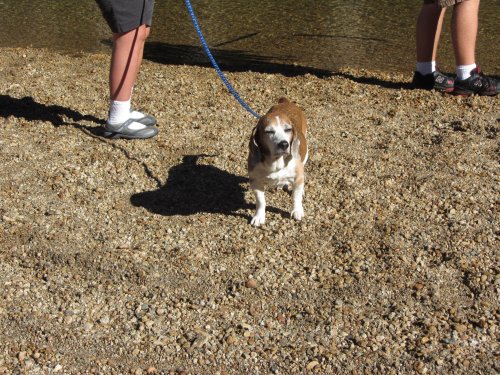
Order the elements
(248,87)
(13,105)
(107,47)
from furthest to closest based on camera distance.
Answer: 1. (107,47)
2. (248,87)
3. (13,105)

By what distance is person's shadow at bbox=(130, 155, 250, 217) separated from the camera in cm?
452

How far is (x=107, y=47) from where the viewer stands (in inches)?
357

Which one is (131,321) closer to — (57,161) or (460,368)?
(460,368)

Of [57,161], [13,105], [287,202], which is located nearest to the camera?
[287,202]

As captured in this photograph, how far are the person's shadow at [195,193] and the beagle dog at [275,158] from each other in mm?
362

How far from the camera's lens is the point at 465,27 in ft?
21.2

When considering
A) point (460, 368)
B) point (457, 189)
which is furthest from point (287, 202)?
point (460, 368)

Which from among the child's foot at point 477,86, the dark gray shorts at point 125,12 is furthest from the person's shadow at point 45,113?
the child's foot at point 477,86

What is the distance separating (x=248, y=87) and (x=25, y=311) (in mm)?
3913

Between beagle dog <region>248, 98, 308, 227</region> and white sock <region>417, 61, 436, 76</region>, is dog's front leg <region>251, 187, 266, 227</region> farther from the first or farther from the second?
white sock <region>417, 61, 436, 76</region>

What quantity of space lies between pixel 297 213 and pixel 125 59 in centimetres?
199

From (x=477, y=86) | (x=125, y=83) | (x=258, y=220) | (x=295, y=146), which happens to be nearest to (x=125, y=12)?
(x=125, y=83)

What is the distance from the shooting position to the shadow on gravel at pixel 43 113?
5.88 m

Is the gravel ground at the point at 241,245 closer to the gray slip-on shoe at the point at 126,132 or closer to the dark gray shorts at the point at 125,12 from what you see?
the gray slip-on shoe at the point at 126,132
